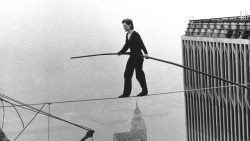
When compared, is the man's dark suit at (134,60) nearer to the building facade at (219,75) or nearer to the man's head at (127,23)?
the man's head at (127,23)

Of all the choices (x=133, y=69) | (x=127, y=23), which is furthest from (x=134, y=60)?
(x=127, y=23)

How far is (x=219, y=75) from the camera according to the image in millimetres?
106125

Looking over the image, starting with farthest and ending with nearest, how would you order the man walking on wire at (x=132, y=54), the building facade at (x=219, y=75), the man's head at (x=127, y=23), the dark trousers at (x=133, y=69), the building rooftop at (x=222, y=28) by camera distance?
the building facade at (x=219, y=75)
the building rooftop at (x=222, y=28)
the dark trousers at (x=133, y=69)
the man walking on wire at (x=132, y=54)
the man's head at (x=127, y=23)

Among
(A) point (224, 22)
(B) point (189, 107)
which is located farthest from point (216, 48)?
(B) point (189, 107)

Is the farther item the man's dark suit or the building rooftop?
the building rooftop

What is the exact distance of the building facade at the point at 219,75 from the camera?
3693 inches

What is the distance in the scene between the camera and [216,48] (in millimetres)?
104062

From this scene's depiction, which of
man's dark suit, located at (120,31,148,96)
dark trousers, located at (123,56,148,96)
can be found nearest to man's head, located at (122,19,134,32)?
man's dark suit, located at (120,31,148,96)

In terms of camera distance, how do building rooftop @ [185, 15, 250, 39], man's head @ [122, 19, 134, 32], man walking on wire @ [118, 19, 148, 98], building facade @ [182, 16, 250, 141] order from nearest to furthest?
man's head @ [122, 19, 134, 32], man walking on wire @ [118, 19, 148, 98], building rooftop @ [185, 15, 250, 39], building facade @ [182, 16, 250, 141]

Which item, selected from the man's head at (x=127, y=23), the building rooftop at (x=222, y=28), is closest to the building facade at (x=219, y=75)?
the building rooftop at (x=222, y=28)

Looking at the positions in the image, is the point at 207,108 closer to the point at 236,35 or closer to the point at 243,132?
the point at 243,132

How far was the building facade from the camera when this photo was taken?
9379cm

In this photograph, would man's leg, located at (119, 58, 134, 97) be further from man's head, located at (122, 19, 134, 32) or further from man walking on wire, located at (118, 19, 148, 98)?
man's head, located at (122, 19, 134, 32)

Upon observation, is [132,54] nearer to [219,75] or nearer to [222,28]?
[222,28]
